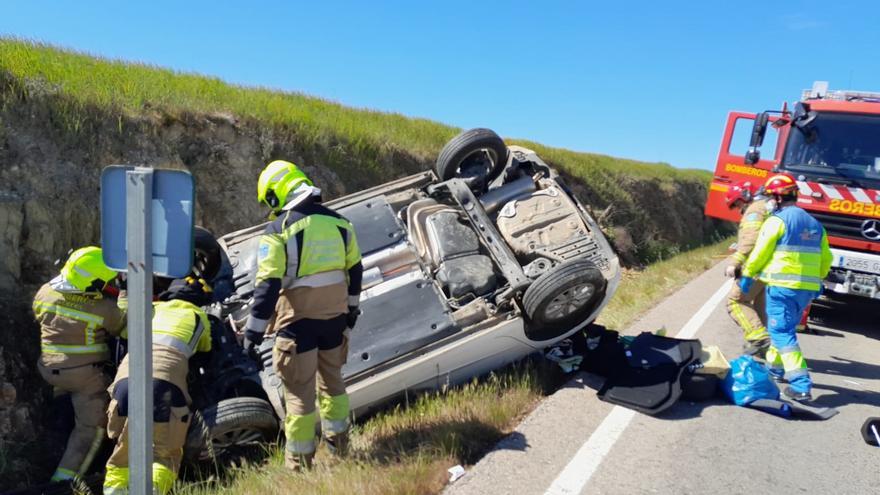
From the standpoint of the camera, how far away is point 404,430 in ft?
12.4

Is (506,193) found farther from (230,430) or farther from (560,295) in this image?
(230,430)

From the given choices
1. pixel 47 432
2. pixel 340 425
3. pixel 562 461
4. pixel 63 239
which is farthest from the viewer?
pixel 63 239

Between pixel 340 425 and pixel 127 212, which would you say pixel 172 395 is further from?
pixel 127 212

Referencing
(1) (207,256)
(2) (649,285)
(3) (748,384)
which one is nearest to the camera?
(3) (748,384)

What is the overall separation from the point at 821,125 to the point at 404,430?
6.38 metres

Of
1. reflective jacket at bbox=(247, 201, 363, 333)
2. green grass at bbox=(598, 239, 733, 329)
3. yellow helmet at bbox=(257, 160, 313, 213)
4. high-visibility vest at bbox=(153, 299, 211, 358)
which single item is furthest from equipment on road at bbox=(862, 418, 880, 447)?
high-visibility vest at bbox=(153, 299, 211, 358)

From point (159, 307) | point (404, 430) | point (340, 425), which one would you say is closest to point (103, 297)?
point (159, 307)

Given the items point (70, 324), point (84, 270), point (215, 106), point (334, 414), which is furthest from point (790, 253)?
point (215, 106)

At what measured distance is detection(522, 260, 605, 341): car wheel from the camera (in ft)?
14.2

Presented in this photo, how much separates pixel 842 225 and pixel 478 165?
4.25m

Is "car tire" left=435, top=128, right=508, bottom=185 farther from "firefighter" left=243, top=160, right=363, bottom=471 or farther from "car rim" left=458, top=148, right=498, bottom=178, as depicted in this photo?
"firefighter" left=243, top=160, right=363, bottom=471

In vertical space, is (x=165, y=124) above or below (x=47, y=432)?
above

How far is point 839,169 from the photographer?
681 centimetres

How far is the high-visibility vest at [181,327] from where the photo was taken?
11.6 feet
